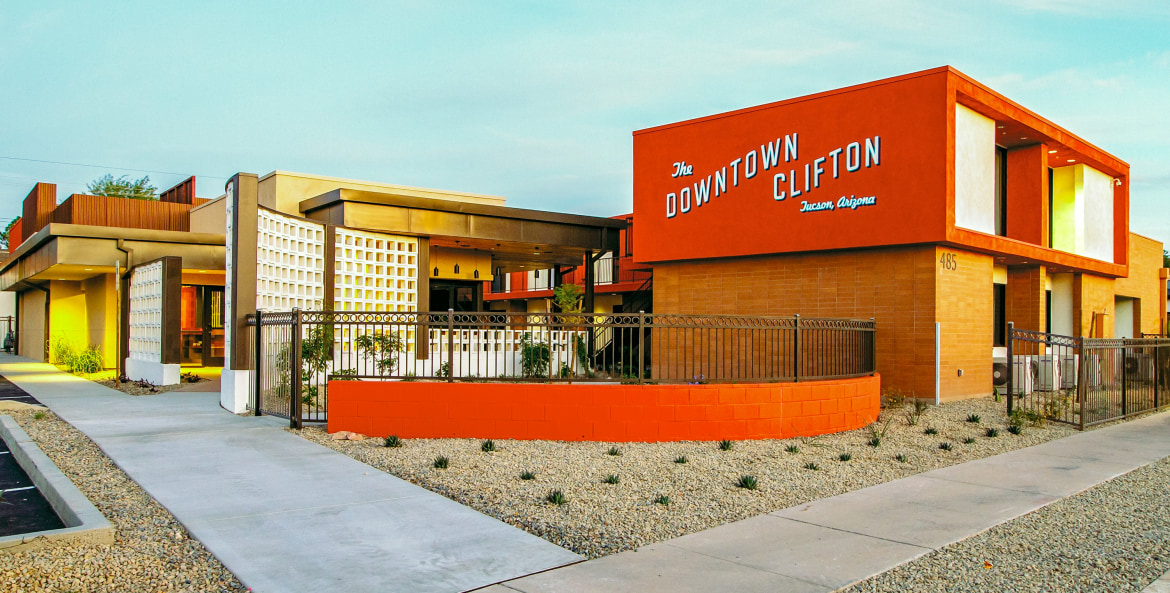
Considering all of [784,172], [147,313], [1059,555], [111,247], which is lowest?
[1059,555]

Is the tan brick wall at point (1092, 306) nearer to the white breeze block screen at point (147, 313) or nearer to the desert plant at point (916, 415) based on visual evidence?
the desert plant at point (916, 415)

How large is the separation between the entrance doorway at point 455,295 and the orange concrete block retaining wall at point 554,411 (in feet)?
38.6

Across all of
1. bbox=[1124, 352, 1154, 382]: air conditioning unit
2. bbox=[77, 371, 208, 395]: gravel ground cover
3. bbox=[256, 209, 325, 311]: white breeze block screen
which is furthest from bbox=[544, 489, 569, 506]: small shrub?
bbox=[77, 371, 208, 395]: gravel ground cover

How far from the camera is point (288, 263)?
1484 cm

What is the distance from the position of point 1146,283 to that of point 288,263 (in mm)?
30088

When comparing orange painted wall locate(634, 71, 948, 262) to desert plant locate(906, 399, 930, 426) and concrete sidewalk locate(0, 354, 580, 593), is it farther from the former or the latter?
concrete sidewalk locate(0, 354, 580, 593)

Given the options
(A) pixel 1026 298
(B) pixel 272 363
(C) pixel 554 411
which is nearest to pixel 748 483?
(C) pixel 554 411

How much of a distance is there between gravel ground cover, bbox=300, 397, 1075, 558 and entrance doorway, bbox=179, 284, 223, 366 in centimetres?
1548

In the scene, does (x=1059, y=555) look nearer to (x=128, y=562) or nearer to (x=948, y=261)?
(x=128, y=562)

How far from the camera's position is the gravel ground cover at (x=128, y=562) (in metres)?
5.04

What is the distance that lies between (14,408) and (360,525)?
1020 centimetres

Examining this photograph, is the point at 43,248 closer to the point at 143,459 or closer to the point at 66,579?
the point at 143,459

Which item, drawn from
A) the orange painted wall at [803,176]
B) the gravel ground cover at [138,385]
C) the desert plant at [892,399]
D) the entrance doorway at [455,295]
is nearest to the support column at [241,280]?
the gravel ground cover at [138,385]

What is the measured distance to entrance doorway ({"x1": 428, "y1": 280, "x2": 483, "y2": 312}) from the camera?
75.6 ft
